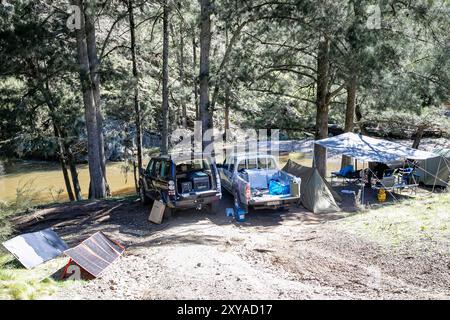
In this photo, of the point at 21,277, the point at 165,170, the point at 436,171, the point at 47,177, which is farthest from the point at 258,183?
the point at 47,177

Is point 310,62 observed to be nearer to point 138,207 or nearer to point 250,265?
point 138,207

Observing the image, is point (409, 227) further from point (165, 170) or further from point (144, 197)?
point (144, 197)

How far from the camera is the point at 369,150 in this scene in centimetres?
1334

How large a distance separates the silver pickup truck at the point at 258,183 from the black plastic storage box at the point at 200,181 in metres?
0.97

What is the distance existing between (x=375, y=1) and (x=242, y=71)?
4.76 meters

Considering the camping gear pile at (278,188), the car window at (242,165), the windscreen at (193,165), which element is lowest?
the camping gear pile at (278,188)

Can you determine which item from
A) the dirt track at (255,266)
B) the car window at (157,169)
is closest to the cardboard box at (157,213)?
the dirt track at (255,266)

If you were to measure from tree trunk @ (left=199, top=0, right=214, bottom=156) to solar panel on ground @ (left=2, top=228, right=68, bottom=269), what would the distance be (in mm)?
6452

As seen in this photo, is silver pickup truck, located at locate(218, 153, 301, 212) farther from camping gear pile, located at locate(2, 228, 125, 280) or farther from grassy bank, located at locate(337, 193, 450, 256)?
camping gear pile, located at locate(2, 228, 125, 280)

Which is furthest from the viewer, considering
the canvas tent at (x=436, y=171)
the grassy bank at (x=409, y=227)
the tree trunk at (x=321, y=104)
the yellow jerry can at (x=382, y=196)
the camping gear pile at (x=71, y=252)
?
the canvas tent at (x=436, y=171)

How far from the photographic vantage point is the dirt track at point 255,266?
543 cm

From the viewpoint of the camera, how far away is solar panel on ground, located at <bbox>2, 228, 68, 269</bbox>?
6668 mm

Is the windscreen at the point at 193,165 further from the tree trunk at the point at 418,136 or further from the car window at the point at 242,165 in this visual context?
the tree trunk at the point at 418,136

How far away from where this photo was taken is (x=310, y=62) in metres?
17.7
